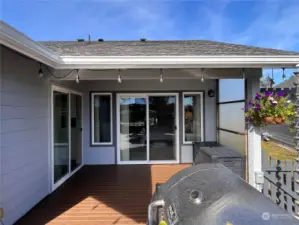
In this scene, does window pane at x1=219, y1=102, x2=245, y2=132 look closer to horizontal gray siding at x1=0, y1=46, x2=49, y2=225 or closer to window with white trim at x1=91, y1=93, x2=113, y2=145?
window with white trim at x1=91, y1=93, x2=113, y2=145

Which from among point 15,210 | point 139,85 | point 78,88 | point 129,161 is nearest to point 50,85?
point 78,88

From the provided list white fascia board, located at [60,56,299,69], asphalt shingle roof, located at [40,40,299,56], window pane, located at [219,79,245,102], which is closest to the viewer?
white fascia board, located at [60,56,299,69]

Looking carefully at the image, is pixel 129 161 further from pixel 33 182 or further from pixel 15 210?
pixel 15 210

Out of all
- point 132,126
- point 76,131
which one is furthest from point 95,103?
point 132,126

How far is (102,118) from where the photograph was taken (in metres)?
5.96

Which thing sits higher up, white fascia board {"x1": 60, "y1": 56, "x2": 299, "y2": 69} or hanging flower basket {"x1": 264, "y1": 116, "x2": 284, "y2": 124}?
white fascia board {"x1": 60, "y1": 56, "x2": 299, "y2": 69}

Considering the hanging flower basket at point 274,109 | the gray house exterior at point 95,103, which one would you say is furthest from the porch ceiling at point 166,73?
the hanging flower basket at point 274,109

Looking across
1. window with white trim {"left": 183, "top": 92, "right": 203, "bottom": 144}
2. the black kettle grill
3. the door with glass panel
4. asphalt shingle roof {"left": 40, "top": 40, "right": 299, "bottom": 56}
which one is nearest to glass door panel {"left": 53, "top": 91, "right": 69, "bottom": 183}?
asphalt shingle roof {"left": 40, "top": 40, "right": 299, "bottom": 56}

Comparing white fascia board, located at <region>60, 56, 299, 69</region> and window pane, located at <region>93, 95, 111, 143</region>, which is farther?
window pane, located at <region>93, 95, 111, 143</region>

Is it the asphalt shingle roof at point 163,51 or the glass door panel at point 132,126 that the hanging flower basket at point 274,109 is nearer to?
the asphalt shingle roof at point 163,51

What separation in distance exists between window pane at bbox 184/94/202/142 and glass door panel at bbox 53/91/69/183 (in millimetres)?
3267

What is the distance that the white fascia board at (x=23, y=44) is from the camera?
6.50 ft

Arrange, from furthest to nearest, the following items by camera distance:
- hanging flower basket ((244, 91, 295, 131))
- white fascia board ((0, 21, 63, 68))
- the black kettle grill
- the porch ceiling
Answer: the porch ceiling, hanging flower basket ((244, 91, 295, 131)), white fascia board ((0, 21, 63, 68)), the black kettle grill

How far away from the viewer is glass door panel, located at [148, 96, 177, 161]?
593 centimetres
